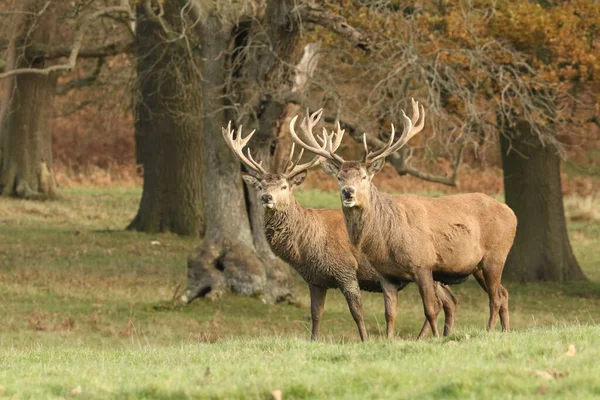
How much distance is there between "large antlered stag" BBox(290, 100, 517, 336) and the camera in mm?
11758

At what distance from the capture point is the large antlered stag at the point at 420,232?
38.6 feet

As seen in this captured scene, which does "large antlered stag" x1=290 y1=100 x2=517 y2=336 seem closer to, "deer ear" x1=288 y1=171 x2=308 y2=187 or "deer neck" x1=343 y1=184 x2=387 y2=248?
"deer neck" x1=343 y1=184 x2=387 y2=248

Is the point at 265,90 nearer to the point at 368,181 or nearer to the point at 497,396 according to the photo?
the point at 368,181

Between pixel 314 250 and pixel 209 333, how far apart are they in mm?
3285

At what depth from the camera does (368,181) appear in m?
11.8

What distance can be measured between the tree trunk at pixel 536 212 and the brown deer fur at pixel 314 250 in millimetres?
9592

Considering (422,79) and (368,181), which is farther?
(422,79)

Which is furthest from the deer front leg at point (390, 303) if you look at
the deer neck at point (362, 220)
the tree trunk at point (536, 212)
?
the tree trunk at point (536, 212)

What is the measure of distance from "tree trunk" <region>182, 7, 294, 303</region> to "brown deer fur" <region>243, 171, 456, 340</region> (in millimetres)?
5233

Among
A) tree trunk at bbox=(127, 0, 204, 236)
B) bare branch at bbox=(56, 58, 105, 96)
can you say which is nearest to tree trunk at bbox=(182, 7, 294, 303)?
tree trunk at bbox=(127, 0, 204, 236)

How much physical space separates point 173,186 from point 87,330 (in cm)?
1090

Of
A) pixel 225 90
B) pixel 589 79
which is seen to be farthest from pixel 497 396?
pixel 589 79

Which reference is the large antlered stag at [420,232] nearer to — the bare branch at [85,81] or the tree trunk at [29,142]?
the bare branch at [85,81]

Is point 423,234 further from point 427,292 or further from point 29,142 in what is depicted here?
point 29,142
